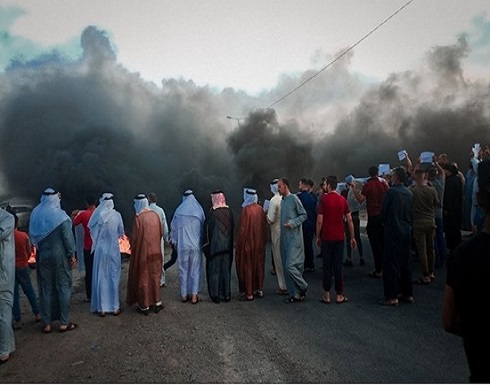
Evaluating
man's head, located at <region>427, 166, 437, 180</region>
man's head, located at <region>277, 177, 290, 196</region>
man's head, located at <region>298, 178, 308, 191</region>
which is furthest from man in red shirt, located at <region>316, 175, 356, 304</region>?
man's head, located at <region>427, 166, 437, 180</region>

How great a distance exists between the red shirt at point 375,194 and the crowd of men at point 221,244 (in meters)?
0.02

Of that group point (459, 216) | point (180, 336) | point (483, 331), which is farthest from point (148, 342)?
point (459, 216)

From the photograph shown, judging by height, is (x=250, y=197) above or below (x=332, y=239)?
above

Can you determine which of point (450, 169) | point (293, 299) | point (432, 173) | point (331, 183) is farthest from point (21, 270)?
point (450, 169)

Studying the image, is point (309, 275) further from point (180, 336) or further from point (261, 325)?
point (180, 336)

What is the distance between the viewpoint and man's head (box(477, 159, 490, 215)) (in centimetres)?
185

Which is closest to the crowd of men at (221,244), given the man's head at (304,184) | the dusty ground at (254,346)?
the dusty ground at (254,346)

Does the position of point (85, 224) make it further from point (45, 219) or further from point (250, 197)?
point (250, 197)

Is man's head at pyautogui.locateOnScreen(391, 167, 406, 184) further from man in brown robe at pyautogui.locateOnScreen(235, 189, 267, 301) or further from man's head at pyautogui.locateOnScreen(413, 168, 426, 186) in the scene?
man in brown robe at pyautogui.locateOnScreen(235, 189, 267, 301)

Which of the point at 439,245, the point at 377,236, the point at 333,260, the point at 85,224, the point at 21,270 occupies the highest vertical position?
the point at 85,224

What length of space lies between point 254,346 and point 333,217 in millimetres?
2302

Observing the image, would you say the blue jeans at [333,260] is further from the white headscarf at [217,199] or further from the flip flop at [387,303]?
the white headscarf at [217,199]

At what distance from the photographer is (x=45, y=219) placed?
530 cm

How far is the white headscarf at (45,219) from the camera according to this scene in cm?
525
